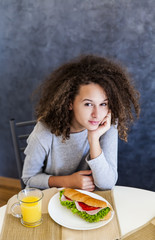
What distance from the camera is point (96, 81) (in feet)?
3.83

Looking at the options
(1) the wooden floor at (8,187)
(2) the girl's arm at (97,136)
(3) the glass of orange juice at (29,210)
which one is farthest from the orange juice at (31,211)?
(1) the wooden floor at (8,187)

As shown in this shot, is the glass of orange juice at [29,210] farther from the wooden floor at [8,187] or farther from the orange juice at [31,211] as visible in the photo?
the wooden floor at [8,187]

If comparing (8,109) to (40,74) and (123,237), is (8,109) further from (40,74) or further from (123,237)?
(123,237)

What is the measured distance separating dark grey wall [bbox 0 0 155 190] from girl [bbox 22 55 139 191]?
62 cm

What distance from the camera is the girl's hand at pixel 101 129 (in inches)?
47.3

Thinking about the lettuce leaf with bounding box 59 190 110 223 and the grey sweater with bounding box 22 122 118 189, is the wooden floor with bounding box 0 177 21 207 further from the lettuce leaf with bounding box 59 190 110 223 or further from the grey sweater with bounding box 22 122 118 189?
the lettuce leaf with bounding box 59 190 110 223

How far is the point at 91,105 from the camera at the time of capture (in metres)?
1.16

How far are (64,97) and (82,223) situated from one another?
1.90ft

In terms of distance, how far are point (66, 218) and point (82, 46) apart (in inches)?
54.1

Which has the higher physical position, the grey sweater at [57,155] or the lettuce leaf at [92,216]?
the grey sweater at [57,155]

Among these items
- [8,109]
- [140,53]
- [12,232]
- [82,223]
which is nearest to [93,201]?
[82,223]

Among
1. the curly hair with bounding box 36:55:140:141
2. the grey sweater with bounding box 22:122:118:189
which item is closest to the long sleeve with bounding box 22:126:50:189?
the grey sweater with bounding box 22:122:118:189

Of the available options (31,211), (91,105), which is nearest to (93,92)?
(91,105)

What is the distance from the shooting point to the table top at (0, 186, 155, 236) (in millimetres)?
887
